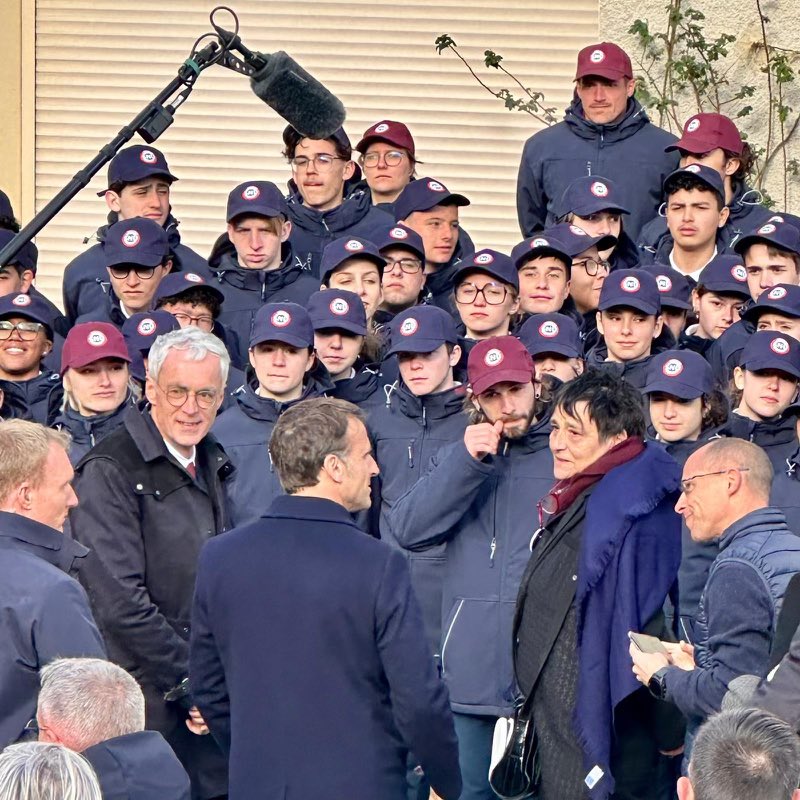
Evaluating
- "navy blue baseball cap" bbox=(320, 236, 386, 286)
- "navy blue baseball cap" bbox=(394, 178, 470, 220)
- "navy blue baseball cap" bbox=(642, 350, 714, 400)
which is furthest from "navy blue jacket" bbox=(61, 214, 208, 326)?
"navy blue baseball cap" bbox=(642, 350, 714, 400)

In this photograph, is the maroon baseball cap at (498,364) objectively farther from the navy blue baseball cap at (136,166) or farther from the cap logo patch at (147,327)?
the navy blue baseball cap at (136,166)

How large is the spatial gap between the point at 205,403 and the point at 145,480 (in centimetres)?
32

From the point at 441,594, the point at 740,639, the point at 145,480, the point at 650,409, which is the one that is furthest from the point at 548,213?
the point at 740,639

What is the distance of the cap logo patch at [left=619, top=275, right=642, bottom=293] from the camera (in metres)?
7.72

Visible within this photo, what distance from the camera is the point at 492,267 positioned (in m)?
7.95

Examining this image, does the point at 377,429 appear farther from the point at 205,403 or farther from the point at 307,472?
the point at 307,472

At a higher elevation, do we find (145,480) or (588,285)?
(588,285)

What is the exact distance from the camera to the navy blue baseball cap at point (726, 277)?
8102 mm

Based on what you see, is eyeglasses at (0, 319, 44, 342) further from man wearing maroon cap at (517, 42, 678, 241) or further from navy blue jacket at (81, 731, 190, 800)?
navy blue jacket at (81, 731, 190, 800)

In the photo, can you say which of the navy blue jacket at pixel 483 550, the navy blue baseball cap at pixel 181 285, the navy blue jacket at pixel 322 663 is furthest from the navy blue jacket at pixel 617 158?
the navy blue jacket at pixel 322 663

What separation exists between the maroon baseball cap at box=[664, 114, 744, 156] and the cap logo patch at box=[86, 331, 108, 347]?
3.19 m

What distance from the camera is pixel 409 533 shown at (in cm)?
649

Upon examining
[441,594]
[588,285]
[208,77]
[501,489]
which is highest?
[208,77]

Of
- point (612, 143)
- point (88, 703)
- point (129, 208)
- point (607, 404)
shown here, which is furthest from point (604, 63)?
point (88, 703)
